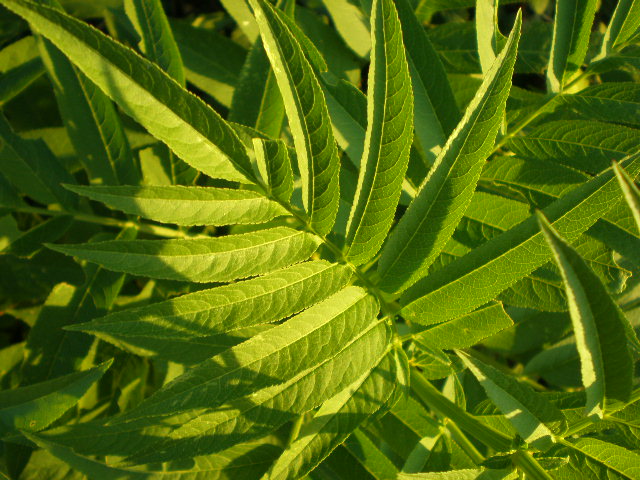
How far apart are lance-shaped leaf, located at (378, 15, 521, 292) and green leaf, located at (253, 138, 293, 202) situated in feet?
0.66

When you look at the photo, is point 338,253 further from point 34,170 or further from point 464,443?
point 34,170

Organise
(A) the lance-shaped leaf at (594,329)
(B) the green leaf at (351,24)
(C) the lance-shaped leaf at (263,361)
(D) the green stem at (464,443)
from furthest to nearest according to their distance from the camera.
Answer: (B) the green leaf at (351,24), (D) the green stem at (464,443), (C) the lance-shaped leaf at (263,361), (A) the lance-shaped leaf at (594,329)

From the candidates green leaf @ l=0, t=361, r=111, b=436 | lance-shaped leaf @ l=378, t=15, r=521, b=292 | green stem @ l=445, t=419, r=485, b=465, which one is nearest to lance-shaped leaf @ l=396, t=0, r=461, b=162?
lance-shaped leaf @ l=378, t=15, r=521, b=292

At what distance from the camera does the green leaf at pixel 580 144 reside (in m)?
1.23

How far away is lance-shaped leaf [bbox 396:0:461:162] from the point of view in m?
1.19

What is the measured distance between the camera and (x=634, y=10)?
117 cm

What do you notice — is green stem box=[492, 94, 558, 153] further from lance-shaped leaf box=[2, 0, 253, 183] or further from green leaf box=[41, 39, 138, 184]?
green leaf box=[41, 39, 138, 184]

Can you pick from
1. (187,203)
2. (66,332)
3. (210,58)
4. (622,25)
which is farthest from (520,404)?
(210,58)

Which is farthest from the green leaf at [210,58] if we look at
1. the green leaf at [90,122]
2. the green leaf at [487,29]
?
the green leaf at [487,29]

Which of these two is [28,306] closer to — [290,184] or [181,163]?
[181,163]

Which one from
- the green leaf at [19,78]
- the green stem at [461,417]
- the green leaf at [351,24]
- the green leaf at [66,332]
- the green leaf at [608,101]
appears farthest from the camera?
the green leaf at [351,24]

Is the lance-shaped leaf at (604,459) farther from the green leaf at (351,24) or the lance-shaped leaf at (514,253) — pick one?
the green leaf at (351,24)

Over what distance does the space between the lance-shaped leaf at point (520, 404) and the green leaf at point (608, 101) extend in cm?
70

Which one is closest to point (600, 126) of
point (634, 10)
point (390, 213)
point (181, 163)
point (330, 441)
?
point (634, 10)
